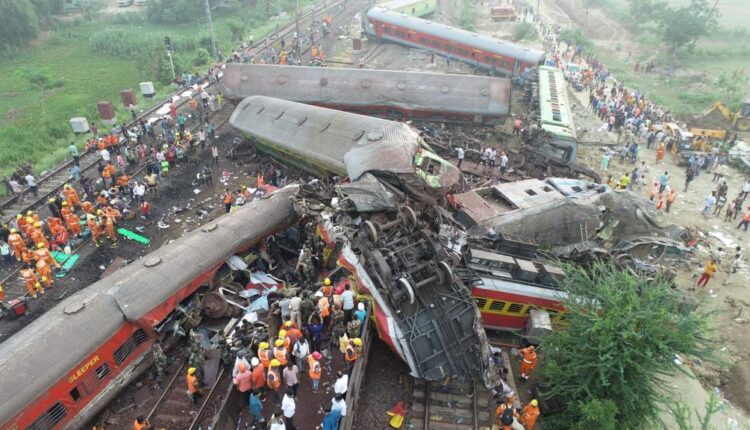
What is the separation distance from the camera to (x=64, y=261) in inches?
603

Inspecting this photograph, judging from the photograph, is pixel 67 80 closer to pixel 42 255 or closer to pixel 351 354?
pixel 42 255

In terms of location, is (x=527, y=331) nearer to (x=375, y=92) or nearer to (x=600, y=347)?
(x=600, y=347)

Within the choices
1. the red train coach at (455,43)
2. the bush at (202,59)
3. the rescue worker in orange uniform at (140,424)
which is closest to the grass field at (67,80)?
the bush at (202,59)

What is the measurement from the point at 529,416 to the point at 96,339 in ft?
32.6

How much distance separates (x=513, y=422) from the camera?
10078 millimetres

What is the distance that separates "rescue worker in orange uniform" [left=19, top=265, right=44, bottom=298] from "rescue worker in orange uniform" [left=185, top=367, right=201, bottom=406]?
726 cm

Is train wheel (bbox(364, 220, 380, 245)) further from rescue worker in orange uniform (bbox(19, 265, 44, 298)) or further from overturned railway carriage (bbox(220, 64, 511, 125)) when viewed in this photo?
overturned railway carriage (bbox(220, 64, 511, 125))

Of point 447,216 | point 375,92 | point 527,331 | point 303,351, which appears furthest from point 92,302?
point 375,92

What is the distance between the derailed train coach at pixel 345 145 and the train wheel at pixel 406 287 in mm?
4802

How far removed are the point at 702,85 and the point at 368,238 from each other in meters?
38.7

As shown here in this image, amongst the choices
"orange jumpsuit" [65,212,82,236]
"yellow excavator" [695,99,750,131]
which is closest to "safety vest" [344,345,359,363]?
"orange jumpsuit" [65,212,82,236]

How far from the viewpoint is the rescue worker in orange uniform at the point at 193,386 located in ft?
32.5

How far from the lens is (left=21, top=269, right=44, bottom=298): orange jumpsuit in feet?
44.9

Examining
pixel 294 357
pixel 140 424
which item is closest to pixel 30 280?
pixel 140 424
